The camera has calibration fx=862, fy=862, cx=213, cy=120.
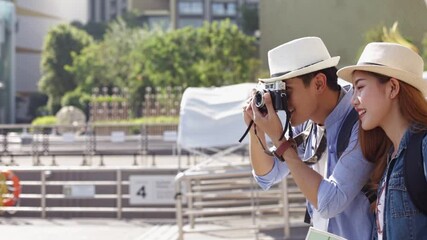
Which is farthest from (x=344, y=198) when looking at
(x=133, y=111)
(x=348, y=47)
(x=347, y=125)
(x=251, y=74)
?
(x=133, y=111)

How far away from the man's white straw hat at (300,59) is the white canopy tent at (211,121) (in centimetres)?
850

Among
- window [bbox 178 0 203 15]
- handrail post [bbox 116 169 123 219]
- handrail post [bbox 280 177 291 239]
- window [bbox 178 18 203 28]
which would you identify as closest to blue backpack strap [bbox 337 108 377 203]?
handrail post [bbox 280 177 291 239]


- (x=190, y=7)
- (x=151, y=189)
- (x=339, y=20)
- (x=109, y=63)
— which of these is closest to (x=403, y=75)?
(x=339, y=20)

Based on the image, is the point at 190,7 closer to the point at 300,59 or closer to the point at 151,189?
the point at 151,189

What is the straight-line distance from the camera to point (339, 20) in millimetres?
4539

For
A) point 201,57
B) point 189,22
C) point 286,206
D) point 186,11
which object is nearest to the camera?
point 286,206

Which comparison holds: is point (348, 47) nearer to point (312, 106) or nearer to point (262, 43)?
point (262, 43)

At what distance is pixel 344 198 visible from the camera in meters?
2.92

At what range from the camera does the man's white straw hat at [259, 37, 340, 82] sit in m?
3.08

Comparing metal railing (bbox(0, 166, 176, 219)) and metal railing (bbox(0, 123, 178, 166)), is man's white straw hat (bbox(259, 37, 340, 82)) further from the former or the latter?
metal railing (bbox(0, 123, 178, 166))

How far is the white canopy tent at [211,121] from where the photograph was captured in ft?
38.7

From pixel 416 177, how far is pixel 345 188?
0.35 metres

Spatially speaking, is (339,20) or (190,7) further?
(190,7)

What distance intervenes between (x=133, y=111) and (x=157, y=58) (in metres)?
4.20
